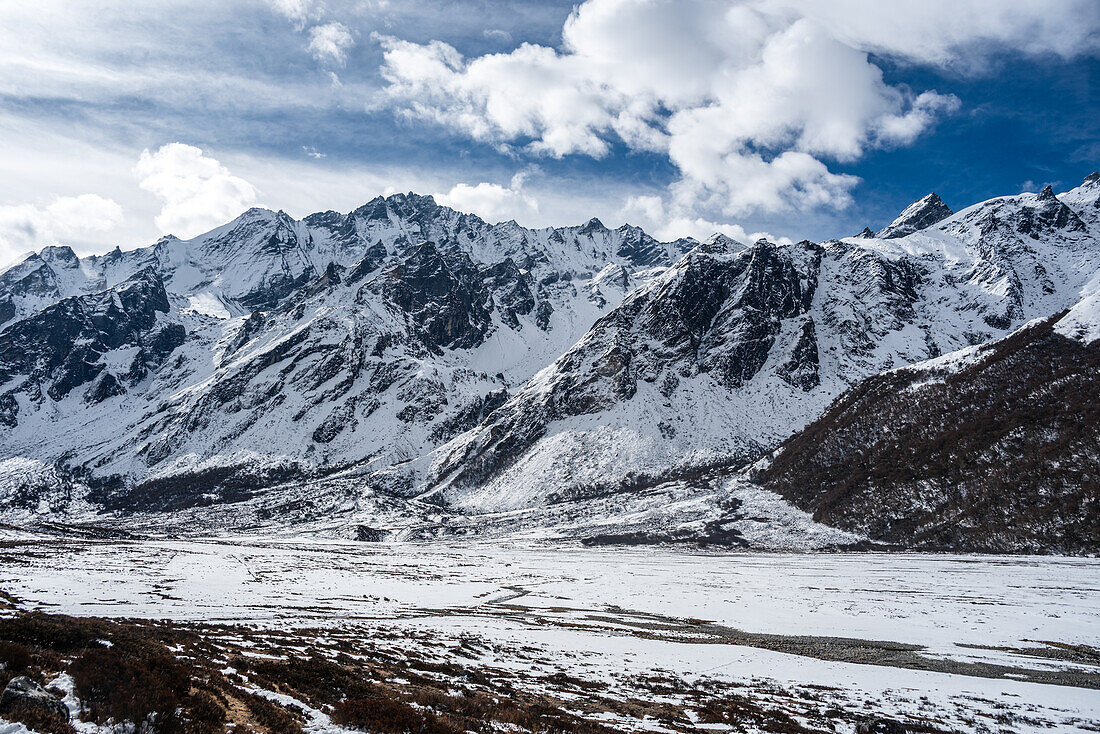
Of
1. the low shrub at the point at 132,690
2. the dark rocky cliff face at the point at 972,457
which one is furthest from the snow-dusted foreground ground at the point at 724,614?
the dark rocky cliff face at the point at 972,457

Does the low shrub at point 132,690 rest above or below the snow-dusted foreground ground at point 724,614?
above

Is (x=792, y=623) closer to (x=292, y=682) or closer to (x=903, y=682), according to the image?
(x=903, y=682)

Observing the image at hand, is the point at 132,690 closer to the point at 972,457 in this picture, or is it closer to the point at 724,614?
the point at 724,614

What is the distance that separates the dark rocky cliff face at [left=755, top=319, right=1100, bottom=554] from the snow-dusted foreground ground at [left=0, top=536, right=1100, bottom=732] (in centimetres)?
1582

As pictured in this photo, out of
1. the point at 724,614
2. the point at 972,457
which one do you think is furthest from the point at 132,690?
the point at 972,457

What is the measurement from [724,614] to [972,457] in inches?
3852

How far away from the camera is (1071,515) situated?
301 feet

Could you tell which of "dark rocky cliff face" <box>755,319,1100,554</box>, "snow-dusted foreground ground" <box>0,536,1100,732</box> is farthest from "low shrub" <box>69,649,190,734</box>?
"dark rocky cliff face" <box>755,319,1100,554</box>

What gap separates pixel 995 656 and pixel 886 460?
112m

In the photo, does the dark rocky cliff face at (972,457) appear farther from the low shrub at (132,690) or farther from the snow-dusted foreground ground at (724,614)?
the low shrub at (132,690)

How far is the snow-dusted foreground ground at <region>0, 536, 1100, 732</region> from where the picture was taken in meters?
27.6

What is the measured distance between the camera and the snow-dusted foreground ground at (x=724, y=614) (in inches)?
1086

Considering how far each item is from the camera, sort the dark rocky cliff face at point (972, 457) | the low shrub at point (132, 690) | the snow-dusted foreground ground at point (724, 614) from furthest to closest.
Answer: the dark rocky cliff face at point (972, 457) → the snow-dusted foreground ground at point (724, 614) → the low shrub at point (132, 690)

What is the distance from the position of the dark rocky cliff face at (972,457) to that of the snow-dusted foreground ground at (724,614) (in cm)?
1582
